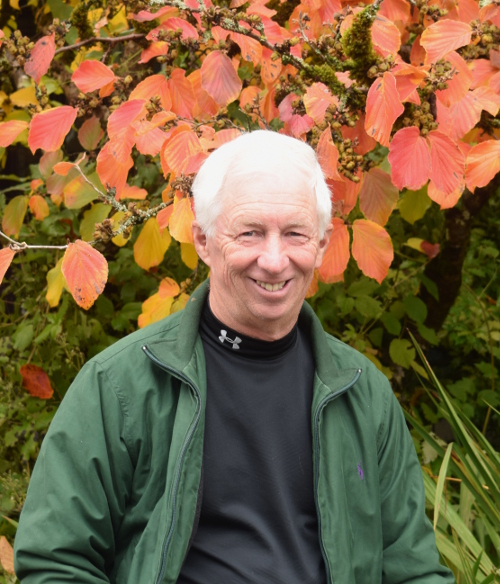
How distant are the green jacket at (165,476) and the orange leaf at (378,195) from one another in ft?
1.45

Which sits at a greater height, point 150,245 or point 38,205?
point 150,245

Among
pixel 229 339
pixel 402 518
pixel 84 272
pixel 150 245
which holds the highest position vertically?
pixel 84 272

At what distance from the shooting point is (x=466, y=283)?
4.20m

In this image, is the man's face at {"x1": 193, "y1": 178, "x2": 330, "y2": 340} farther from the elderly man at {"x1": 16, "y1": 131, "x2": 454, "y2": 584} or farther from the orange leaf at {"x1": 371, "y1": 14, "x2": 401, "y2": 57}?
the orange leaf at {"x1": 371, "y1": 14, "x2": 401, "y2": 57}

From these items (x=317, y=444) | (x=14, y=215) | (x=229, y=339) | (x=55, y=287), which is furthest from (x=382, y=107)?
(x=14, y=215)

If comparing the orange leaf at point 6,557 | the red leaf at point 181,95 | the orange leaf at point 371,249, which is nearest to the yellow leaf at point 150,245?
the red leaf at point 181,95

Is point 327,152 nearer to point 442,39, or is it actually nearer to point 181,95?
point 442,39

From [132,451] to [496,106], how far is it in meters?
1.21

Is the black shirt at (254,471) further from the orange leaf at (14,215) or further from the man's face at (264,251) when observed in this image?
the orange leaf at (14,215)

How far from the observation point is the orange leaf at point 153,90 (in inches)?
79.4

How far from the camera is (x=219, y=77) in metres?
1.97

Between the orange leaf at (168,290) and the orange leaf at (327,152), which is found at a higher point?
the orange leaf at (327,152)

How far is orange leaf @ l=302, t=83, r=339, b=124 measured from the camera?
5.88 ft

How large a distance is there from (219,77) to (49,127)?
0.50 metres
